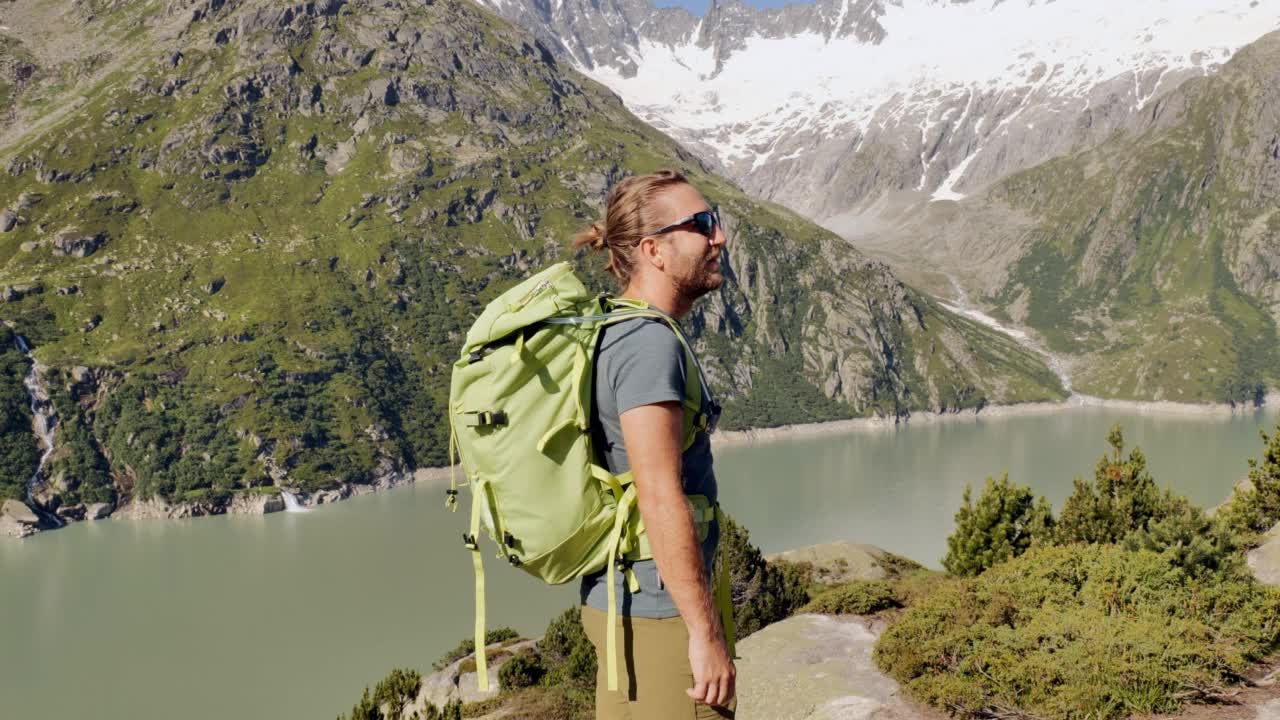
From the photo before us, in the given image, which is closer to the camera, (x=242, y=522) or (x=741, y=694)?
(x=741, y=694)

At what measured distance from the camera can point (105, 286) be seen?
184 m

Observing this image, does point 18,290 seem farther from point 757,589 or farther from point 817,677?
point 817,677

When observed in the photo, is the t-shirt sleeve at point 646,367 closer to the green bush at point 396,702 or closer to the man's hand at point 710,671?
the man's hand at point 710,671

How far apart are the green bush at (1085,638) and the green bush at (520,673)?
1544cm

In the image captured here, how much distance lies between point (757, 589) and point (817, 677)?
16943mm

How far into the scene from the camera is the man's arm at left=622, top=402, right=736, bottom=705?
3602mm

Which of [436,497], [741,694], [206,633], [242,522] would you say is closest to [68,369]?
[242,522]

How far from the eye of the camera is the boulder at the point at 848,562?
39281mm

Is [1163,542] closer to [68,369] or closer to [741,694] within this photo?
[741,694]

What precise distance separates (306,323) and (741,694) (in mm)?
192599

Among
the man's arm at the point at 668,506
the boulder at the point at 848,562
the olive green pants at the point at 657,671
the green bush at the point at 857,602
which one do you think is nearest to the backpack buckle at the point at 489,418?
the man's arm at the point at 668,506

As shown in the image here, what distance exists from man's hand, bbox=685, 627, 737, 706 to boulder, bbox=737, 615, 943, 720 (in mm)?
8333

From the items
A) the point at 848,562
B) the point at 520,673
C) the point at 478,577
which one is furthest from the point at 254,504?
the point at 478,577

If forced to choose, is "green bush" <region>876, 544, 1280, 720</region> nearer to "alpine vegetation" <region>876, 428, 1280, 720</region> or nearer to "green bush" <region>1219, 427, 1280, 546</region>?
"alpine vegetation" <region>876, 428, 1280, 720</region>
